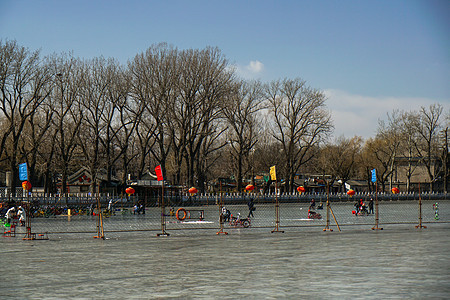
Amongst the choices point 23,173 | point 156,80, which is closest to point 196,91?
point 156,80

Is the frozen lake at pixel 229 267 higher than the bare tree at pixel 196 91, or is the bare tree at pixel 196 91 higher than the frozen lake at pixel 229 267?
the bare tree at pixel 196 91

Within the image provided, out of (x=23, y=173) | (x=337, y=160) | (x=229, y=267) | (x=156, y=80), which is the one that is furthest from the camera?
(x=337, y=160)

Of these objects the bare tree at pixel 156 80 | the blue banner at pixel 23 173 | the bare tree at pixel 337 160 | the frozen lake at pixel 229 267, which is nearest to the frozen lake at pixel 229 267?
the frozen lake at pixel 229 267

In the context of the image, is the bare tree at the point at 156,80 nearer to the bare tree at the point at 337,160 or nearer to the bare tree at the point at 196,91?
the bare tree at the point at 196,91

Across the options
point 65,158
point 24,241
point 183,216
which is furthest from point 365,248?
point 65,158

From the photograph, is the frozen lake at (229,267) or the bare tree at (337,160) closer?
the frozen lake at (229,267)

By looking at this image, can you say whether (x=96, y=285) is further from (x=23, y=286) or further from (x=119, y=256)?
(x=119, y=256)

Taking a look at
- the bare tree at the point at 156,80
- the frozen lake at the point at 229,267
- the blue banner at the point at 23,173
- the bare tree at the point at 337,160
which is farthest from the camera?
the bare tree at the point at 337,160

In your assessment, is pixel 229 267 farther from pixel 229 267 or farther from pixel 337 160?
pixel 337 160

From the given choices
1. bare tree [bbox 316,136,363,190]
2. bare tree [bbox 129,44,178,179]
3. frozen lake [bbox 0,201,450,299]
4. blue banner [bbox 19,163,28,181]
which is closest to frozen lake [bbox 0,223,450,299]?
frozen lake [bbox 0,201,450,299]

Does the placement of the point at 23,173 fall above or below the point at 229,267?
above

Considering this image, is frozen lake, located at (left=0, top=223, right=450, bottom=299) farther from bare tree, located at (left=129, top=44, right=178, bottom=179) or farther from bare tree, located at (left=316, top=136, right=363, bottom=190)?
bare tree, located at (left=316, top=136, right=363, bottom=190)

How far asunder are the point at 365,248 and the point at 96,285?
35.1ft

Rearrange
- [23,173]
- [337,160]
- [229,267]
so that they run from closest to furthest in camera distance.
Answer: [229,267]
[23,173]
[337,160]
